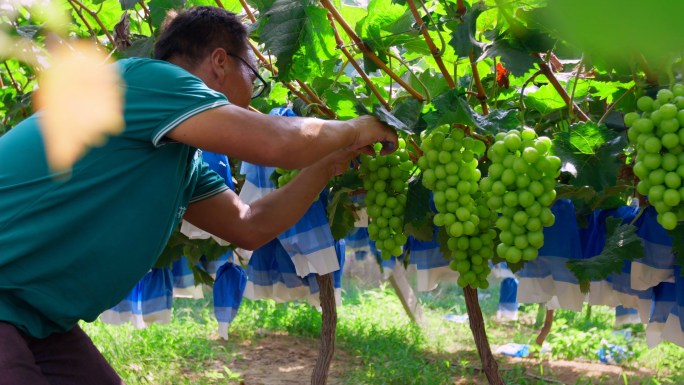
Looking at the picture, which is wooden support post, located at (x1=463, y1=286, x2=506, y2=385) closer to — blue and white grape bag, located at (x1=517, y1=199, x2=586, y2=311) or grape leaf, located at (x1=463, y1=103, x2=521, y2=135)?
blue and white grape bag, located at (x1=517, y1=199, x2=586, y2=311)

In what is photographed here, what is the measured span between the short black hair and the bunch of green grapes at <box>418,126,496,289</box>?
60 centimetres

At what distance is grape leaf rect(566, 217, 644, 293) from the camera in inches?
62.7

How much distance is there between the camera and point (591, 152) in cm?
158

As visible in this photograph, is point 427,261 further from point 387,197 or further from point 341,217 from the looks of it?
point 387,197

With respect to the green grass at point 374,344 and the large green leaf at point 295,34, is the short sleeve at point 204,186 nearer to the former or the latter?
the large green leaf at point 295,34

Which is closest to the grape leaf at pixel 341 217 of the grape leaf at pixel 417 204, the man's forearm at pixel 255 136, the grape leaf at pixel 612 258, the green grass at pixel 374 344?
the grape leaf at pixel 417 204

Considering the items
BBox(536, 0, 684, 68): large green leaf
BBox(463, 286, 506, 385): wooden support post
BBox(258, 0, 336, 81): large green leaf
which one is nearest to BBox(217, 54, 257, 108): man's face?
BBox(258, 0, 336, 81): large green leaf

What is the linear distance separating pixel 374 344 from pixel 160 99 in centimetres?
434

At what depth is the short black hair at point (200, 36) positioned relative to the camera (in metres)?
1.87

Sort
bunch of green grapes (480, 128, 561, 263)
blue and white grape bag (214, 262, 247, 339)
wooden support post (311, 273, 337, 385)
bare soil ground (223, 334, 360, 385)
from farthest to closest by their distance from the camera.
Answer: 1. bare soil ground (223, 334, 360, 385)
2. blue and white grape bag (214, 262, 247, 339)
3. wooden support post (311, 273, 337, 385)
4. bunch of green grapes (480, 128, 561, 263)

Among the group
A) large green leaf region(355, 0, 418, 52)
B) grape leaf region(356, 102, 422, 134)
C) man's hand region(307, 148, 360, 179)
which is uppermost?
large green leaf region(355, 0, 418, 52)

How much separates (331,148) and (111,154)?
0.49 metres

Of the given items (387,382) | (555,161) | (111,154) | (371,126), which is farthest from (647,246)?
(387,382)

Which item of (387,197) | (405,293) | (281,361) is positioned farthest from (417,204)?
(405,293)
